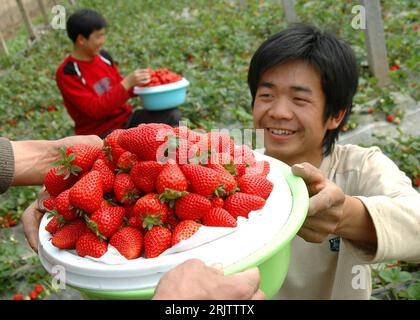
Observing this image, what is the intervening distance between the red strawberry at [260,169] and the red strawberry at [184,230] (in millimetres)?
293

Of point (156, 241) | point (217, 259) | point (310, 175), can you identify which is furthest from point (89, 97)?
point (217, 259)

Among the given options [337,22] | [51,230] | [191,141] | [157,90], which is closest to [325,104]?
[191,141]

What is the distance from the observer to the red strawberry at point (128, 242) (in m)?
1.08

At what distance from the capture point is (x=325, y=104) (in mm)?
1815

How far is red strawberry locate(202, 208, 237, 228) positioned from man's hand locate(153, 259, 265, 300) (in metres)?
0.17

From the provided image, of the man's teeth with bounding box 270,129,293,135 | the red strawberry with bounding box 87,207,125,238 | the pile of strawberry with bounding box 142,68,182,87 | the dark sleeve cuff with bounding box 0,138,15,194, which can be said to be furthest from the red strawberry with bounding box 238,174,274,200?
the pile of strawberry with bounding box 142,68,182,87

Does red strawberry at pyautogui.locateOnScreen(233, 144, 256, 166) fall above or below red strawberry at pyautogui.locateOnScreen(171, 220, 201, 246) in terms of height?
above

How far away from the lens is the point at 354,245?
148cm

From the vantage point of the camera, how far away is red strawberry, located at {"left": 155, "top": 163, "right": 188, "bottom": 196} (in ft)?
3.74

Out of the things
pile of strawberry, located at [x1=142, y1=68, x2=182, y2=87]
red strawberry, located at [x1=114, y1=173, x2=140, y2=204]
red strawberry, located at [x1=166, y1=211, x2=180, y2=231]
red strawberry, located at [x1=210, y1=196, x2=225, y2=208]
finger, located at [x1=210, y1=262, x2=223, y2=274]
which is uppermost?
red strawberry, located at [x1=114, y1=173, x2=140, y2=204]

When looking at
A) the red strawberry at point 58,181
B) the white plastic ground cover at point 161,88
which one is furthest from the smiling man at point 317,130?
the white plastic ground cover at point 161,88

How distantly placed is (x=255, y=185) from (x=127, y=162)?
0.36 meters

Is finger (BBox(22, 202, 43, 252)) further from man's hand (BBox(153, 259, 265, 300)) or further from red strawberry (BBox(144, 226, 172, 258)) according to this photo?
man's hand (BBox(153, 259, 265, 300))

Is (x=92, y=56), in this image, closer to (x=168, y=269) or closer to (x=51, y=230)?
(x=51, y=230)
